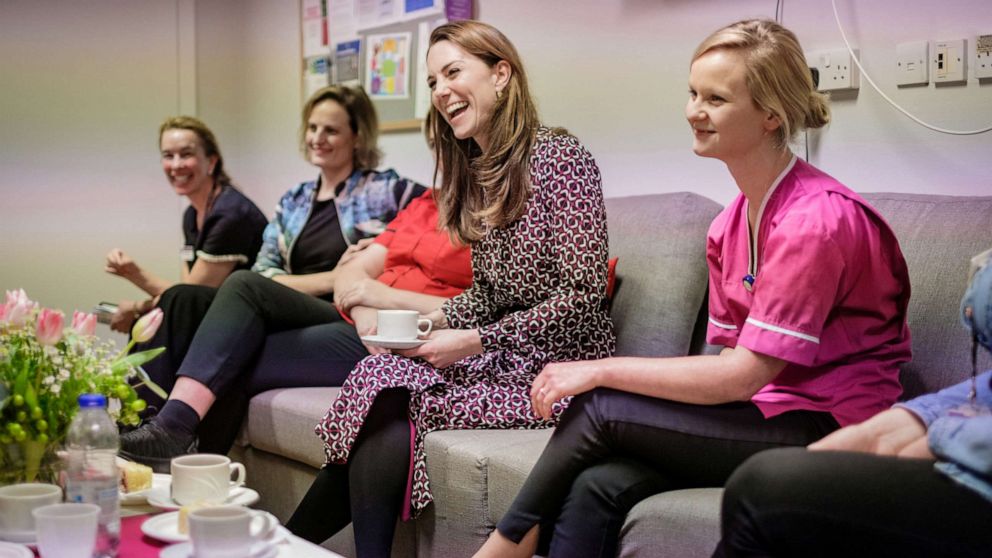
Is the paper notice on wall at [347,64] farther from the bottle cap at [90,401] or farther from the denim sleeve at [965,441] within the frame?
A: the denim sleeve at [965,441]

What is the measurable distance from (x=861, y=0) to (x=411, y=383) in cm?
126

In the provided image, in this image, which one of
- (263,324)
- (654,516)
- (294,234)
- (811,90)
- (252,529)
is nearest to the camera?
(252,529)

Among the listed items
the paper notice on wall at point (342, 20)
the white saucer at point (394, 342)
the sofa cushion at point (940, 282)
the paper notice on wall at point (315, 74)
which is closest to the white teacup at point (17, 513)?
the white saucer at point (394, 342)

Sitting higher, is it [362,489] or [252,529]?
[252,529]

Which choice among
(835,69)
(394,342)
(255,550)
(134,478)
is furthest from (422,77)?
(255,550)

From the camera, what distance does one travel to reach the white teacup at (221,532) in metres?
1.23

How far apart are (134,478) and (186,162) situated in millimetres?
2066

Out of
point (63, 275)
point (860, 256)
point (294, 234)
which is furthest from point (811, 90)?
point (63, 275)

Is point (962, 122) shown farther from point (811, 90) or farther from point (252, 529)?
point (252, 529)

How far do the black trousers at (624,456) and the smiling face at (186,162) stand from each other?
2.28m

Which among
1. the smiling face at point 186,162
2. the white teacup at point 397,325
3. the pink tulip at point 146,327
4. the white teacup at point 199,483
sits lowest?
the white teacup at point 199,483

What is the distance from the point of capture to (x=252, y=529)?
1.34 m

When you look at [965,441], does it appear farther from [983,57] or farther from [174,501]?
[983,57]

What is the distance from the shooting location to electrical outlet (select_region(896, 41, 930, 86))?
84.0 inches
